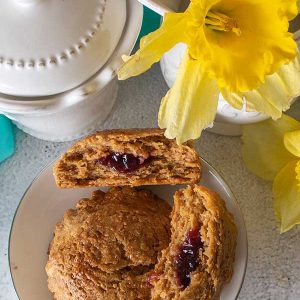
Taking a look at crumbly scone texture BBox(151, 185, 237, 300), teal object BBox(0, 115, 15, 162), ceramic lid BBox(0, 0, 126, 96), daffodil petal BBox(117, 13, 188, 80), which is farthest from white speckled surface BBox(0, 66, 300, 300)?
daffodil petal BBox(117, 13, 188, 80)

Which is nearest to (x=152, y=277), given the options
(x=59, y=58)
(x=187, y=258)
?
(x=187, y=258)

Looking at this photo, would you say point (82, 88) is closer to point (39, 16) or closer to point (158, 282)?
point (39, 16)

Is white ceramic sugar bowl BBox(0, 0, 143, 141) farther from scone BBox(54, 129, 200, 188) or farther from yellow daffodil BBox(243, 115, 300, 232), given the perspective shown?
yellow daffodil BBox(243, 115, 300, 232)

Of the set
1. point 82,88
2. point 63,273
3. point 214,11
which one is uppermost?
point 214,11

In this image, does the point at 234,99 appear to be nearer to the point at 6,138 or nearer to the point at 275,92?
the point at 275,92

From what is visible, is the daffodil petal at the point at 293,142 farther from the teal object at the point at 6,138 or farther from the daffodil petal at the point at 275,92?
the teal object at the point at 6,138

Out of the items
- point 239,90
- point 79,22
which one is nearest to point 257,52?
point 239,90
